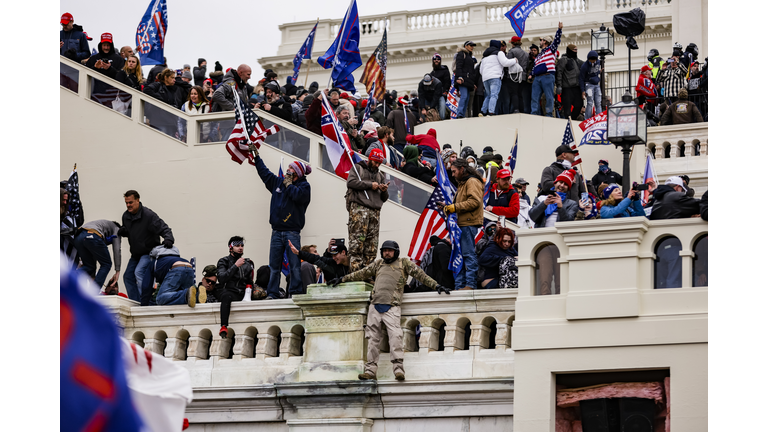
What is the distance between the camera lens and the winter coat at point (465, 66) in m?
20.5

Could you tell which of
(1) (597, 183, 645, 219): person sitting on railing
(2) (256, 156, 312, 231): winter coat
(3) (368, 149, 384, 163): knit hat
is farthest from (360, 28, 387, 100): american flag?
(1) (597, 183, 645, 219): person sitting on railing

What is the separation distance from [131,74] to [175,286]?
6.88m

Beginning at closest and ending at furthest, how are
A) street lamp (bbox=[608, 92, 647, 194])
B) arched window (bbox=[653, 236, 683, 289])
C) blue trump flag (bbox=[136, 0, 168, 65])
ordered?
arched window (bbox=[653, 236, 683, 289]) < street lamp (bbox=[608, 92, 647, 194]) < blue trump flag (bbox=[136, 0, 168, 65])

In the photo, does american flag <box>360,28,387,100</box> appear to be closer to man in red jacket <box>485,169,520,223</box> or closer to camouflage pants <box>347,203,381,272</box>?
man in red jacket <box>485,169,520,223</box>

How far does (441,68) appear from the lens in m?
22.2

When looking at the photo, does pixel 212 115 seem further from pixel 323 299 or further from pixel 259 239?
pixel 323 299

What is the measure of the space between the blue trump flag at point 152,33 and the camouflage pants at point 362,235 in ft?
31.3

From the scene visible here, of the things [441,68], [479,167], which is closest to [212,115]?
[479,167]

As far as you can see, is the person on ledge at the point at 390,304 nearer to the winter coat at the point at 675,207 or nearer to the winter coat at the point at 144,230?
the winter coat at the point at 675,207

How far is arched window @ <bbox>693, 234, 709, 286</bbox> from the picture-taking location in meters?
10.3

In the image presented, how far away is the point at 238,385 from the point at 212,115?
259 inches

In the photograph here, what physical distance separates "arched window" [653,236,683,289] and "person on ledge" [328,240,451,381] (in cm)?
212

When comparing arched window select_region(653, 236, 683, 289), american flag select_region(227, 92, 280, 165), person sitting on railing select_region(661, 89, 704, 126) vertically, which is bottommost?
arched window select_region(653, 236, 683, 289)

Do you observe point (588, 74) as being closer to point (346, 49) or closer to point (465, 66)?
point (465, 66)
